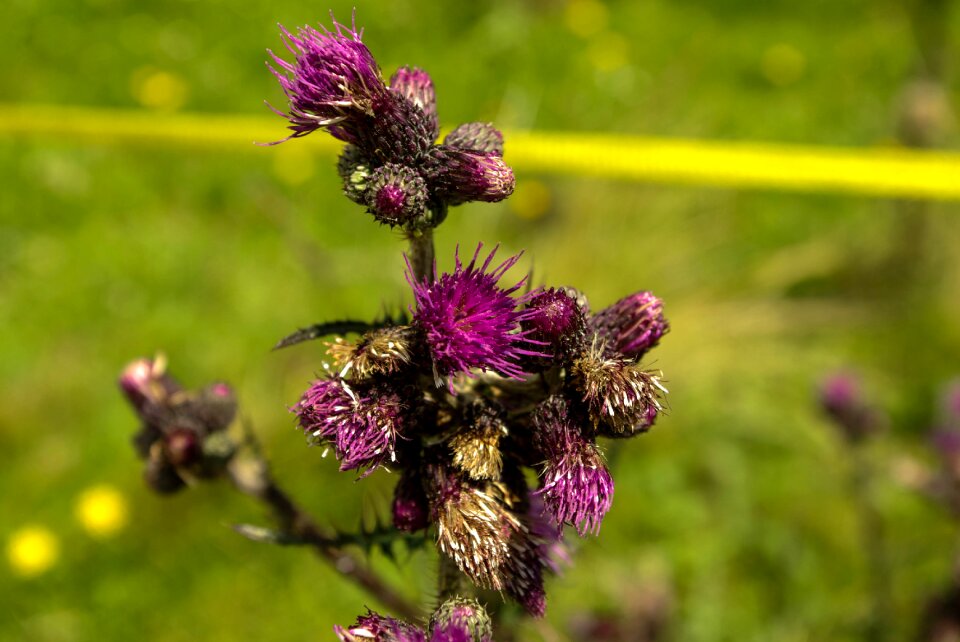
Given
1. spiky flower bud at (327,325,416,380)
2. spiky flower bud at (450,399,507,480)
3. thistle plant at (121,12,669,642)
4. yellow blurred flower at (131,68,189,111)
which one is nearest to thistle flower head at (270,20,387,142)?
thistle plant at (121,12,669,642)

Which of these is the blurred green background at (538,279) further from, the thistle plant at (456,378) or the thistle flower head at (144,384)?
the thistle plant at (456,378)

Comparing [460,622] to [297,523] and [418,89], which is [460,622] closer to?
[297,523]

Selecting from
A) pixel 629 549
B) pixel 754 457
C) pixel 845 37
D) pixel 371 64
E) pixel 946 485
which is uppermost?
pixel 845 37

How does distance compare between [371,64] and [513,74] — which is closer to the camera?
[371,64]

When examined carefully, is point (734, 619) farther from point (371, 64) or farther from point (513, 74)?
point (513, 74)

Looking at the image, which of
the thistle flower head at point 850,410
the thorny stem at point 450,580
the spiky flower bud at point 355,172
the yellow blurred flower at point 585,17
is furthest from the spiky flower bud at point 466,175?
the yellow blurred flower at point 585,17

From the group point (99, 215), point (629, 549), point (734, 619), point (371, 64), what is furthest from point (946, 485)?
point (99, 215)

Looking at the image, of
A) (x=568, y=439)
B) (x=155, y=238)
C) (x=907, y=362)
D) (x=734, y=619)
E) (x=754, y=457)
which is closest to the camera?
(x=568, y=439)
